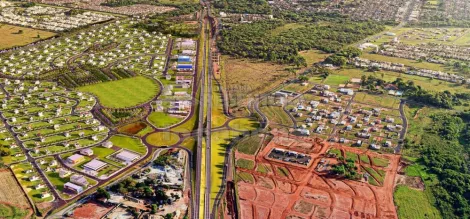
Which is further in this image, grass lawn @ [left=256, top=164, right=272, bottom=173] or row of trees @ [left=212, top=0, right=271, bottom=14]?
row of trees @ [left=212, top=0, right=271, bottom=14]

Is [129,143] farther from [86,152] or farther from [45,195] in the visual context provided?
[45,195]

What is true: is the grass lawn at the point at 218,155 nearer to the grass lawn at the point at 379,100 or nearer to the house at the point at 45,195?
the house at the point at 45,195

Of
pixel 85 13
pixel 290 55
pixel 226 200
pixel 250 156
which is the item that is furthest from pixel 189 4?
pixel 226 200

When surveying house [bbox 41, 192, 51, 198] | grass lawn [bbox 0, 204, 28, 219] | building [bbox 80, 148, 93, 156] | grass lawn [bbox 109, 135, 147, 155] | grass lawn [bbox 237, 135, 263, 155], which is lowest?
grass lawn [bbox 0, 204, 28, 219]

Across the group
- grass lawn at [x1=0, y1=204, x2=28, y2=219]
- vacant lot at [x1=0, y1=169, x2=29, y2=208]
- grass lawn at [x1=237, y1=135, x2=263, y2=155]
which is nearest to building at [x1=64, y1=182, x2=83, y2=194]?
vacant lot at [x1=0, y1=169, x2=29, y2=208]

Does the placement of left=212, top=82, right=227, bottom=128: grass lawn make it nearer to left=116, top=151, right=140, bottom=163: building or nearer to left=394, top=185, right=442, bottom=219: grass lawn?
left=116, top=151, right=140, bottom=163: building
